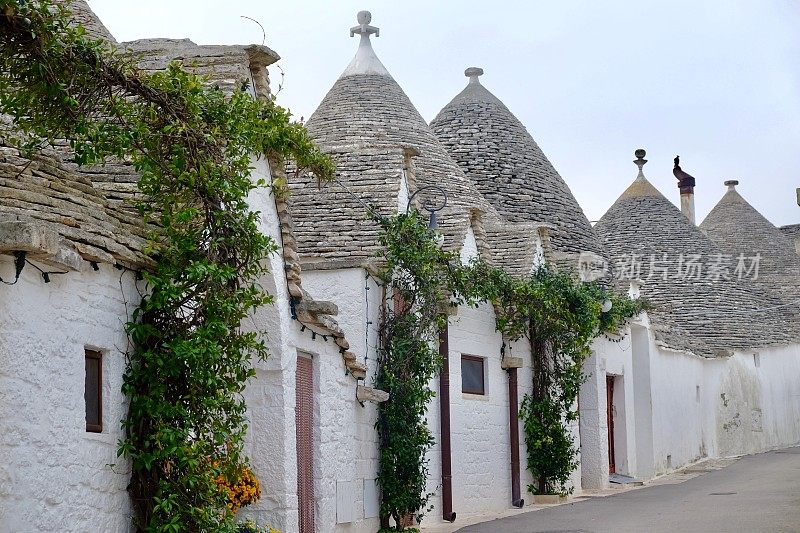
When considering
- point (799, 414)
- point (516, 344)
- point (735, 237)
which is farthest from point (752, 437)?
point (516, 344)

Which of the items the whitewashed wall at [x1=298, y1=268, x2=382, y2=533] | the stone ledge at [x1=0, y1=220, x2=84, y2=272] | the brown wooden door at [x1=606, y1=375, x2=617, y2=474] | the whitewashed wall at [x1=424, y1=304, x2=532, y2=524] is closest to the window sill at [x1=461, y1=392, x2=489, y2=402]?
the whitewashed wall at [x1=424, y1=304, x2=532, y2=524]

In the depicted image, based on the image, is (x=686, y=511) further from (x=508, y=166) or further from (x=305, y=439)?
(x=508, y=166)

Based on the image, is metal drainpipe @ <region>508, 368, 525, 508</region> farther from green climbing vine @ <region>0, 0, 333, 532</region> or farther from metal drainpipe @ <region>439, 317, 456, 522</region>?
green climbing vine @ <region>0, 0, 333, 532</region>

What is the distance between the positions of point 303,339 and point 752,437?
84.0ft

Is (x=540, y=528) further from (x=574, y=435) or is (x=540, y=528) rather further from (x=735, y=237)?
(x=735, y=237)

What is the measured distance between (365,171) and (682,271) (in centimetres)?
1964

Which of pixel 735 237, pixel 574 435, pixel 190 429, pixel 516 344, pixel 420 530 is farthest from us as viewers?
pixel 735 237

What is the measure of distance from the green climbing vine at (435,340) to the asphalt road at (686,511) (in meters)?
0.96

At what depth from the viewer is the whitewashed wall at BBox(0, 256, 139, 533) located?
732cm

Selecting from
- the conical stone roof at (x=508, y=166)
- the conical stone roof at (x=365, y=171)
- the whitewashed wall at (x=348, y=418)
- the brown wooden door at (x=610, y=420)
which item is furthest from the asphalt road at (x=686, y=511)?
the conical stone roof at (x=508, y=166)

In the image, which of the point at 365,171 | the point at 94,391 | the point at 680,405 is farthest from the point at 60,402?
the point at 680,405

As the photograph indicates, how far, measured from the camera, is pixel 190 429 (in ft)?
29.3

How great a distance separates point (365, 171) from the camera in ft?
57.8

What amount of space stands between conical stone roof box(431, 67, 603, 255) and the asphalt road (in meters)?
5.53
